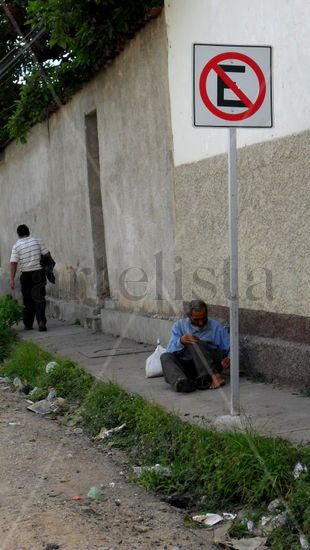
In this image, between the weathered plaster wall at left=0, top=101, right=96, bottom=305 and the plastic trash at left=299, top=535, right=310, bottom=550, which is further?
the weathered plaster wall at left=0, top=101, right=96, bottom=305

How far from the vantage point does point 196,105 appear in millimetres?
4891

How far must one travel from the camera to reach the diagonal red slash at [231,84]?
4.94 m

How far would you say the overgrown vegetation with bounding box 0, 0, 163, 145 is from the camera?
29.9 feet

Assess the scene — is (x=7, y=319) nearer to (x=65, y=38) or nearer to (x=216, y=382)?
(x=65, y=38)

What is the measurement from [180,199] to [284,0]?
8.47 feet

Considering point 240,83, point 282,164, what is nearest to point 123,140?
point 282,164

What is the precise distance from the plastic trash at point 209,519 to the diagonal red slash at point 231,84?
2615 mm

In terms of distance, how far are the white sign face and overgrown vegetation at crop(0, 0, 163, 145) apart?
395cm

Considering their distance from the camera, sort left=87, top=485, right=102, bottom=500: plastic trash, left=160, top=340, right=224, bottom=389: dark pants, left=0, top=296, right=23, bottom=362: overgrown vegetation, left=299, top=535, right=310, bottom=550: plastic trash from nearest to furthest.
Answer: left=299, top=535, right=310, bottom=550: plastic trash
left=87, top=485, right=102, bottom=500: plastic trash
left=160, top=340, right=224, bottom=389: dark pants
left=0, top=296, right=23, bottom=362: overgrown vegetation

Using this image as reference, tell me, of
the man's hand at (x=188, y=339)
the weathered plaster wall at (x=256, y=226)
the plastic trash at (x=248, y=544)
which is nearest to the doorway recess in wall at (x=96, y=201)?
the weathered plaster wall at (x=256, y=226)

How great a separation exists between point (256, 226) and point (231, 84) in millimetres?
1918

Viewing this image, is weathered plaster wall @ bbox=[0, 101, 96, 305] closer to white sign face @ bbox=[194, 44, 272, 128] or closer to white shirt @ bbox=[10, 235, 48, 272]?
white shirt @ bbox=[10, 235, 48, 272]

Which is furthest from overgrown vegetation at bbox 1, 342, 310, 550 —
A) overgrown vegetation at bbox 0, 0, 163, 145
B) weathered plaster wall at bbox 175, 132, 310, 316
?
overgrown vegetation at bbox 0, 0, 163, 145

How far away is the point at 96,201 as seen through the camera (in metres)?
11.5
